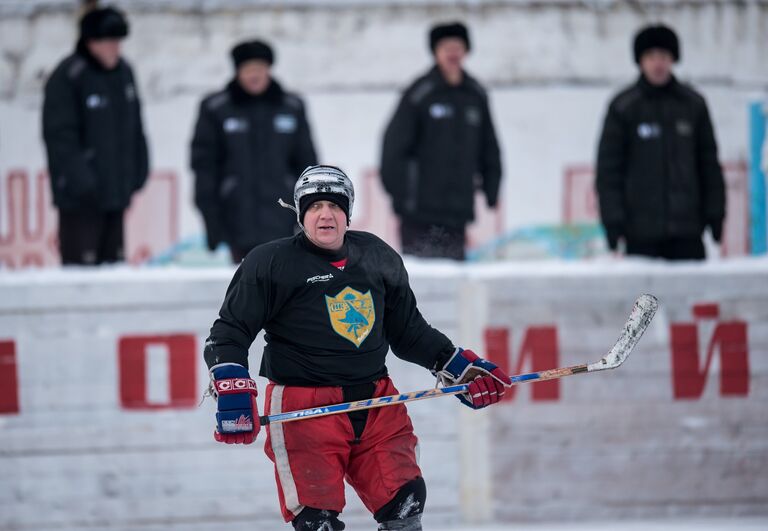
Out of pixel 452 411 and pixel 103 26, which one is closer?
pixel 452 411

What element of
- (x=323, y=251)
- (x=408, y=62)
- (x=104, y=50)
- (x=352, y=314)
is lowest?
(x=352, y=314)

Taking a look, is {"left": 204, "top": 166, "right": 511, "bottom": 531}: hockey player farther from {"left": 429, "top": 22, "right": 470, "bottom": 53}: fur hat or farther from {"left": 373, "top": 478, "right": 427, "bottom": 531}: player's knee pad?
{"left": 429, "top": 22, "right": 470, "bottom": 53}: fur hat

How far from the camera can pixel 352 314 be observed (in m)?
4.41

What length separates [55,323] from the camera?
6.46m

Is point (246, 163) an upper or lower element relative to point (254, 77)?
lower

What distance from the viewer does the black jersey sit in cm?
433

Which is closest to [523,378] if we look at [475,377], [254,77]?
[475,377]

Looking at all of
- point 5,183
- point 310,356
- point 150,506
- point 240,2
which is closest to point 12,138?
point 5,183

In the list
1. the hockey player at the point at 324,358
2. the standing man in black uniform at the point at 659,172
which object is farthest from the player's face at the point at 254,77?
the hockey player at the point at 324,358

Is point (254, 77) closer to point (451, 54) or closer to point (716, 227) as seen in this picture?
point (451, 54)

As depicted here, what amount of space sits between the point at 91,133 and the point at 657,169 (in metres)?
3.02

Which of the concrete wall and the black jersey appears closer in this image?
the black jersey

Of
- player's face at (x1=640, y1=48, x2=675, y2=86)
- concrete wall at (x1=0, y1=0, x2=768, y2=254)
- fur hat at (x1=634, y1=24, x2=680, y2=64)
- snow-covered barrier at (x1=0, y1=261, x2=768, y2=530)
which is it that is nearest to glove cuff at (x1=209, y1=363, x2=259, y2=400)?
snow-covered barrier at (x1=0, y1=261, x2=768, y2=530)

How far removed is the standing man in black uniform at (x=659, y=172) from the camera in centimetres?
696
